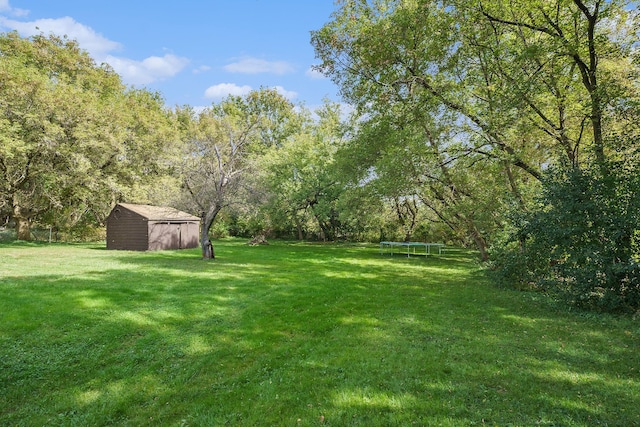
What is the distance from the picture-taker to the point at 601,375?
163 inches

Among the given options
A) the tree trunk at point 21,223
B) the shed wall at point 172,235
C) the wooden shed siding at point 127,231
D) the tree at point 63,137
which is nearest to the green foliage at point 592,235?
the shed wall at point 172,235

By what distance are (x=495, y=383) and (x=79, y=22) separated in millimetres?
28706

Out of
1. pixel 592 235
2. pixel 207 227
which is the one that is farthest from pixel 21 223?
pixel 592 235

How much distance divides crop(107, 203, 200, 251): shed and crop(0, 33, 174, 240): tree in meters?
3.25

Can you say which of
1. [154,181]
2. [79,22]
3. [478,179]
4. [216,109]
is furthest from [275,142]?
[478,179]

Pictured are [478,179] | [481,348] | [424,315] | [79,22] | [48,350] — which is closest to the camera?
[48,350]

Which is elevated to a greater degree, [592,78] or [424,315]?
[592,78]

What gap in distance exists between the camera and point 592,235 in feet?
22.3

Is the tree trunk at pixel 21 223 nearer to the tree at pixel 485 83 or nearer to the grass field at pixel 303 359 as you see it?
the grass field at pixel 303 359

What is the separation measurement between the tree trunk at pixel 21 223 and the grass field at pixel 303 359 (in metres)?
17.6

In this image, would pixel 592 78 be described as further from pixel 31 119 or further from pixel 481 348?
pixel 31 119

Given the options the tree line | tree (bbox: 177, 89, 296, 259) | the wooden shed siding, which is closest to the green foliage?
the tree line

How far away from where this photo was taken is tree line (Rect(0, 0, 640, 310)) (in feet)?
23.8

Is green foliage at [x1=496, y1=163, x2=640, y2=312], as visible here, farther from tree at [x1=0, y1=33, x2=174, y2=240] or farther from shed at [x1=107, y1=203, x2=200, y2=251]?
tree at [x1=0, y1=33, x2=174, y2=240]
